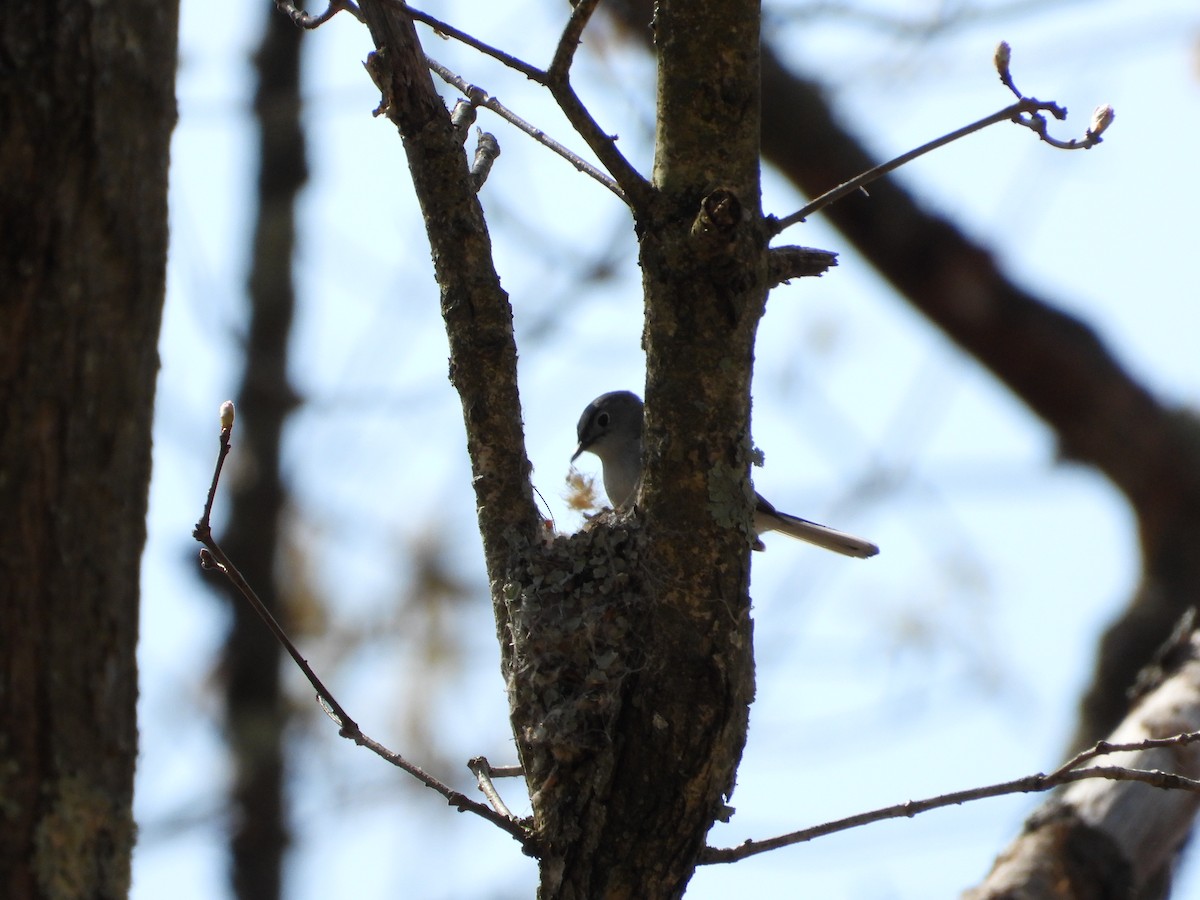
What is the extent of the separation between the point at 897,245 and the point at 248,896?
4.29 m

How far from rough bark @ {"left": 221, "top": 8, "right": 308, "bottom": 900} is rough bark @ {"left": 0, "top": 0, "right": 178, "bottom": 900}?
3.93 m

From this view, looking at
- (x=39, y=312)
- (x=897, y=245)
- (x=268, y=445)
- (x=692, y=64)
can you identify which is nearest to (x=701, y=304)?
(x=692, y=64)

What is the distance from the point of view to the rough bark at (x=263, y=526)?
6344 mm

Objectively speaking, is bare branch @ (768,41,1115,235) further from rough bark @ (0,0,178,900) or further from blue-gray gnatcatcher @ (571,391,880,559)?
blue-gray gnatcatcher @ (571,391,880,559)

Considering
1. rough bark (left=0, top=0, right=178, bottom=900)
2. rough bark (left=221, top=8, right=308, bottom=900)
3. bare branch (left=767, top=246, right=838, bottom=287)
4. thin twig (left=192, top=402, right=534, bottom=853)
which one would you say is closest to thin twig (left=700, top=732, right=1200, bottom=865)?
thin twig (left=192, top=402, right=534, bottom=853)

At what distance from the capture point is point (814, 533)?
4.47m

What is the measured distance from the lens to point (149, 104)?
2586 mm

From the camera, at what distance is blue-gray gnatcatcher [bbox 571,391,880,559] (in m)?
4.43

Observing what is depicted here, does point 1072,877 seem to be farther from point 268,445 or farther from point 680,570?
point 268,445

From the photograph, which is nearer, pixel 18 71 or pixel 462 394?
pixel 462 394

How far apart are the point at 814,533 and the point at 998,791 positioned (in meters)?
2.61

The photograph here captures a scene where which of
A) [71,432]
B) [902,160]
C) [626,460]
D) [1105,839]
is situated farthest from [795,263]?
[626,460]

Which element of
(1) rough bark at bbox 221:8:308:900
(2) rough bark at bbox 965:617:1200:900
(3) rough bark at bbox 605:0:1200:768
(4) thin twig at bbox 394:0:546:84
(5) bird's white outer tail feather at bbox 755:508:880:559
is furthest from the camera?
(1) rough bark at bbox 221:8:308:900

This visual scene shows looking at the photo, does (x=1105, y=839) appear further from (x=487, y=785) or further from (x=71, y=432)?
(x=71, y=432)
